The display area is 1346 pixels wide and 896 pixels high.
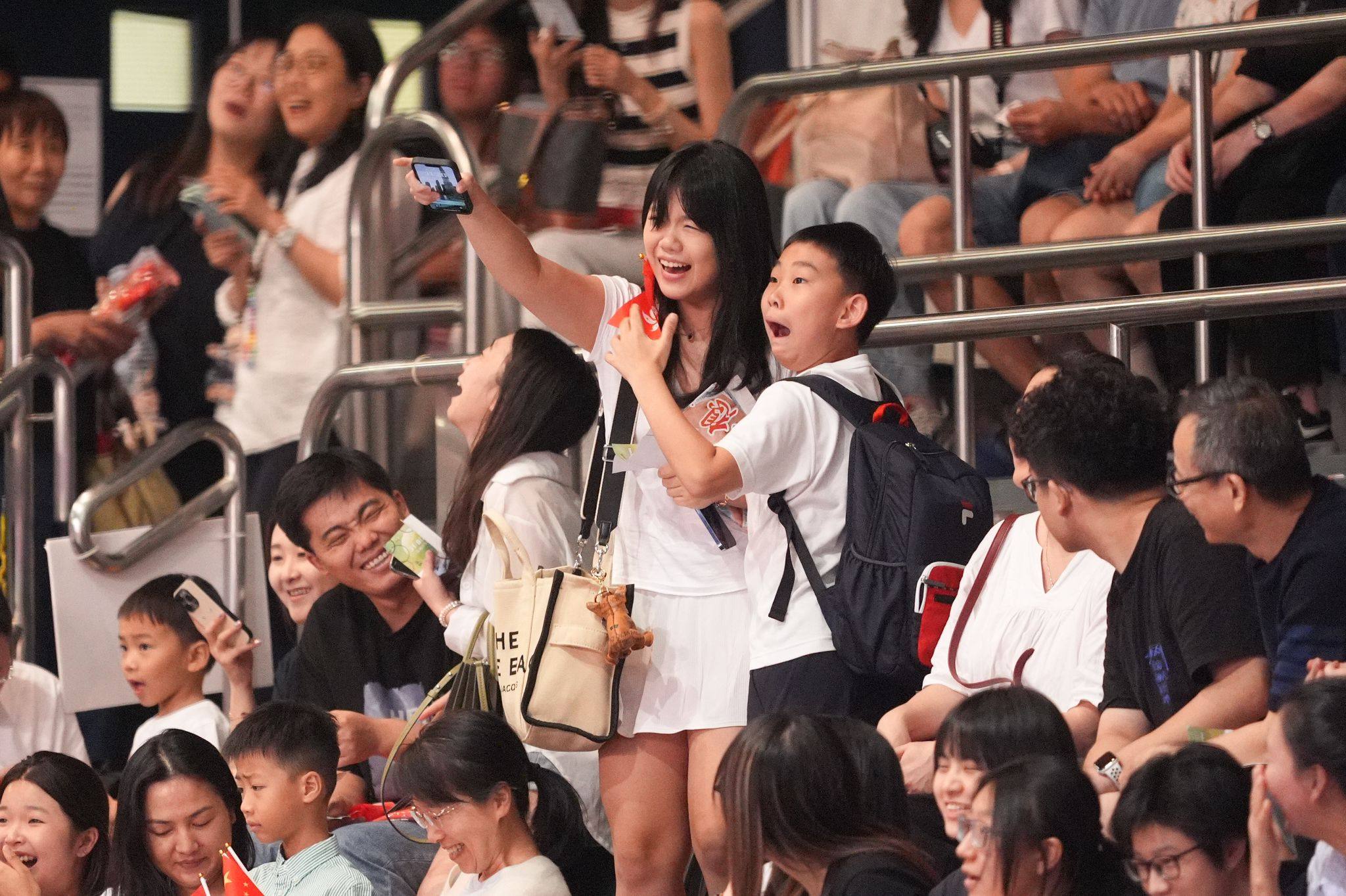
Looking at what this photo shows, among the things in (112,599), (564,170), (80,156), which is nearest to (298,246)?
(564,170)

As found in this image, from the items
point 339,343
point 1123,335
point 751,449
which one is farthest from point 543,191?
point 751,449

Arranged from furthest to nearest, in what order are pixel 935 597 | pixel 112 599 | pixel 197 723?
pixel 112 599
pixel 197 723
pixel 935 597

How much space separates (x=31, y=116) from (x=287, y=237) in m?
1.39

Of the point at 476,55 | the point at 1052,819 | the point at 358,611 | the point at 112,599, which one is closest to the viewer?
the point at 1052,819

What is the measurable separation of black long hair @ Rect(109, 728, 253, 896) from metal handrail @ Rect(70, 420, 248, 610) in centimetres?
124

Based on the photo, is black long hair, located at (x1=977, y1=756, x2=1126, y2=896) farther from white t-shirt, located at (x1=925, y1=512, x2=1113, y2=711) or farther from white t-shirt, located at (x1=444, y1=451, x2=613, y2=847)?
white t-shirt, located at (x1=444, y1=451, x2=613, y2=847)

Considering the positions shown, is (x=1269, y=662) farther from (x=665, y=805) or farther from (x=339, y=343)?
(x=339, y=343)

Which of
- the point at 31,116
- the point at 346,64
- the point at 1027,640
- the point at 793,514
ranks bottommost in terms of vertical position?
the point at 1027,640

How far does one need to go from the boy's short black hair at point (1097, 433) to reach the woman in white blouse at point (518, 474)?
1.10 m

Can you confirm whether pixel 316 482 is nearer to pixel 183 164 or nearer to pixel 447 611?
pixel 447 611

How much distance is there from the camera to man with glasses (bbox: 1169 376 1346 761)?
9.05 ft

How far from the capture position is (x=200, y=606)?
15.2 ft

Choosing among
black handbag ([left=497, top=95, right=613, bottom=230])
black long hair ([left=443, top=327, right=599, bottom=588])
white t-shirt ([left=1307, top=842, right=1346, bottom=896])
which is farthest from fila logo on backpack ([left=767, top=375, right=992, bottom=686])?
black handbag ([left=497, top=95, right=613, bottom=230])

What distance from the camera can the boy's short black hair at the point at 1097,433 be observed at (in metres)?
2.99
